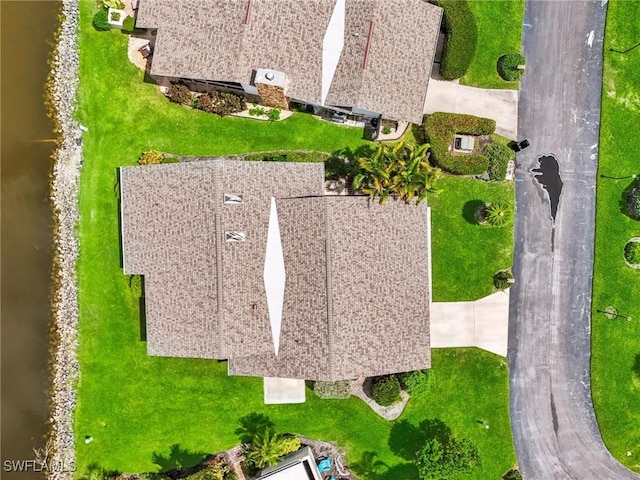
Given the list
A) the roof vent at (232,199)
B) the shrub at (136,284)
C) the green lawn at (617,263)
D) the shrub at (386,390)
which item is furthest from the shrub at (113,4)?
the green lawn at (617,263)

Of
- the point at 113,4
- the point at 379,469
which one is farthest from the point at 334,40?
the point at 379,469

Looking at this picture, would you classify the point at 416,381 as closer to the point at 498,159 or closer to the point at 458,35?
the point at 498,159

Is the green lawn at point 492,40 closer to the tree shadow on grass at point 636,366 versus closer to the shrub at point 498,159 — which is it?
the shrub at point 498,159

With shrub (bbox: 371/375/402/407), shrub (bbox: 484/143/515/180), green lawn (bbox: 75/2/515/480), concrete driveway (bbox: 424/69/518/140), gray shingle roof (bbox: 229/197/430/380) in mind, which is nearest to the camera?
gray shingle roof (bbox: 229/197/430/380)

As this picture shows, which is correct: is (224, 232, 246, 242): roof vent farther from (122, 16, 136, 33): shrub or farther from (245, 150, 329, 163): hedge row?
(122, 16, 136, 33): shrub

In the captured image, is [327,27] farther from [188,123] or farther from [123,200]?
[123,200]

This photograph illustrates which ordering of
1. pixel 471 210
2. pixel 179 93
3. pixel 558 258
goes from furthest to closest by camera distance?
pixel 558 258 → pixel 471 210 → pixel 179 93

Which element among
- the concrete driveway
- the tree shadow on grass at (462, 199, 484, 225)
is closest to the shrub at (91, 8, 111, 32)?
the concrete driveway
